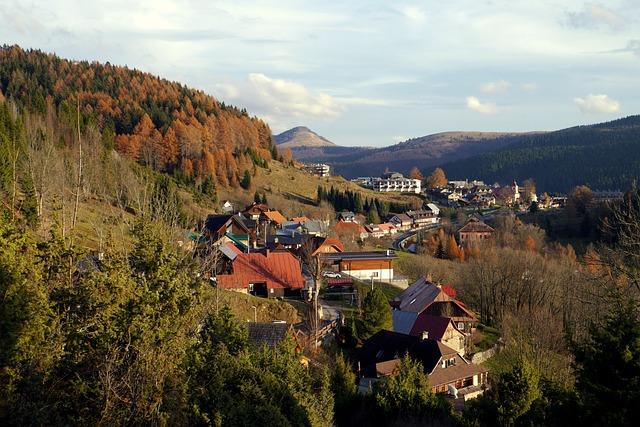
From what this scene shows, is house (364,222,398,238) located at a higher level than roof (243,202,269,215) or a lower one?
lower

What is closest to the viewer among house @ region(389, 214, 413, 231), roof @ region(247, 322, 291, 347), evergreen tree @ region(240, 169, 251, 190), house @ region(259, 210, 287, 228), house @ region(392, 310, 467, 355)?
roof @ region(247, 322, 291, 347)

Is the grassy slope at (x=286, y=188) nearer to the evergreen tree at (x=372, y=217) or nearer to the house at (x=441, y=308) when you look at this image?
the evergreen tree at (x=372, y=217)

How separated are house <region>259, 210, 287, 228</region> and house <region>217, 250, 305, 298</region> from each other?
2935 centimetres

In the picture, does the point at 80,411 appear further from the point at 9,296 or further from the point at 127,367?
the point at 9,296

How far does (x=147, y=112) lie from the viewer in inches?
3595

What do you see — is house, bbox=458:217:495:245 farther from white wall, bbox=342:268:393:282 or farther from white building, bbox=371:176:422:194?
white building, bbox=371:176:422:194

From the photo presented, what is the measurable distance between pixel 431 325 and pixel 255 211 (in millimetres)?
40920

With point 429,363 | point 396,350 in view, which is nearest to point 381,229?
point 396,350

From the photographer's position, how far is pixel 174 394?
8.79m

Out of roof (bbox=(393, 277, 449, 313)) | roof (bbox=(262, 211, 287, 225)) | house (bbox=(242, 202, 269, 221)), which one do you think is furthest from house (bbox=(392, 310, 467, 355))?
house (bbox=(242, 202, 269, 221))

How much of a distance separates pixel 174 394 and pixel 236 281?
25.7 m

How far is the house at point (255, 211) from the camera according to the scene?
66.9 meters

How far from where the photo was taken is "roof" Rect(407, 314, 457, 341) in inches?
1145

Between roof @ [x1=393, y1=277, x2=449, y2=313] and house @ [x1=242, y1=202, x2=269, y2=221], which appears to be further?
house @ [x1=242, y1=202, x2=269, y2=221]
